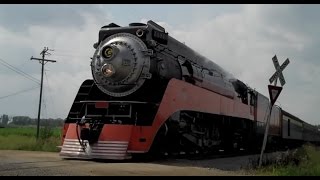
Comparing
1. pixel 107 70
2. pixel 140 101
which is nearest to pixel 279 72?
pixel 140 101

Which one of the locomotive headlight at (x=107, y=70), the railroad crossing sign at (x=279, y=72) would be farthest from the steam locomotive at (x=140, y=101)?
the railroad crossing sign at (x=279, y=72)

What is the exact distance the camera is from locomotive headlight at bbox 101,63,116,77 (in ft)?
45.4

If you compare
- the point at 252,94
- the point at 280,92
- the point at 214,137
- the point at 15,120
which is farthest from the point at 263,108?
the point at 15,120

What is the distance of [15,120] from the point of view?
4806 inches

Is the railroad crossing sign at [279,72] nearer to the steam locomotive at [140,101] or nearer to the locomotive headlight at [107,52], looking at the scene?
the steam locomotive at [140,101]

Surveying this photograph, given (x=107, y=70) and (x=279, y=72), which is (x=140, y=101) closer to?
(x=107, y=70)

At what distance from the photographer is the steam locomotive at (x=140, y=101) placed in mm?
13055

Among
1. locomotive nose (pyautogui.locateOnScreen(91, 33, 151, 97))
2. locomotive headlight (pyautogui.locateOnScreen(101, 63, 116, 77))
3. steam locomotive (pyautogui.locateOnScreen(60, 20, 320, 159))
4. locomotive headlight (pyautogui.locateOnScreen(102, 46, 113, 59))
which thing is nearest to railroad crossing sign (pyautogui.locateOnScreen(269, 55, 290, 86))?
steam locomotive (pyautogui.locateOnScreen(60, 20, 320, 159))

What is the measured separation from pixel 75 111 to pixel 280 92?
6720 mm

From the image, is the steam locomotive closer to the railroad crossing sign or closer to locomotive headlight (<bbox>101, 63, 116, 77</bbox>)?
locomotive headlight (<bbox>101, 63, 116, 77</bbox>)

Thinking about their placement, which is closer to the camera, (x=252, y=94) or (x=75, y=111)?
(x=75, y=111)

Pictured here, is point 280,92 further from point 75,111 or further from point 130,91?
point 75,111
